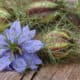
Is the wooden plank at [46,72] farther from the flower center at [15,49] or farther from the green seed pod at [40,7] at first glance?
the green seed pod at [40,7]

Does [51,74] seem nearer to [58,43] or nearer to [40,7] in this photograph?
[58,43]

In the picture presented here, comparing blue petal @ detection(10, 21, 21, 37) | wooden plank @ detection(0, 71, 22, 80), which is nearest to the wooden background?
wooden plank @ detection(0, 71, 22, 80)

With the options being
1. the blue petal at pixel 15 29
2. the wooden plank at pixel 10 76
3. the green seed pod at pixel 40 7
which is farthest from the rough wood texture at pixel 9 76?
the green seed pod at pixel 40 7

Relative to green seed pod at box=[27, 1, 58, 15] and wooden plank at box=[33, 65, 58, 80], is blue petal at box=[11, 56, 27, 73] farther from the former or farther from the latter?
green seed pod at box=[27, 1, 58, 15]

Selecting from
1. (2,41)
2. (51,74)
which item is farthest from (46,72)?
(2,41)

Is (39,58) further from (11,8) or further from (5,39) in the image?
(11,8)

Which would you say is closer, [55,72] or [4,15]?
[55,72]
